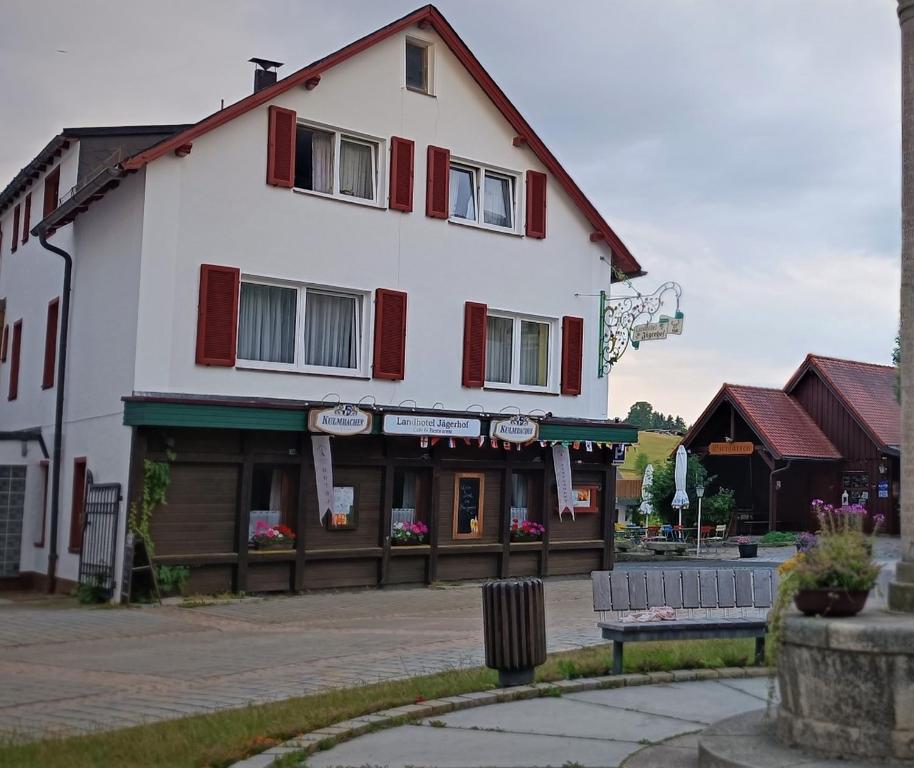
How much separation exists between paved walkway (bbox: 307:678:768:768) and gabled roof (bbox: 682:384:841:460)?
105ft

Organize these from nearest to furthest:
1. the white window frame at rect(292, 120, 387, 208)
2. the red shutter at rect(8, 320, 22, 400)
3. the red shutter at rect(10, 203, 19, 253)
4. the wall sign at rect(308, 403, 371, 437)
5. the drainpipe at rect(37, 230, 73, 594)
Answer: the wall sign at rect(308, 403, 371, 437) → the white window frame at rect(292, 120, 387, 208) → the drainpipe at rect(37, 230, 73, 594) → the red shutter at rect(8, 320, 22, 400) → the red shutter at rect(10, 203, 19, 253)

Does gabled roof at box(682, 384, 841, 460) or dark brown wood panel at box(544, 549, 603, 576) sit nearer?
dark brown wood panel at box(544, 549, 603, 576)

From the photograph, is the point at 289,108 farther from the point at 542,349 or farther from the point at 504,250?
the point at 542,349

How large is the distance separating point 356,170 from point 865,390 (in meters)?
27.9

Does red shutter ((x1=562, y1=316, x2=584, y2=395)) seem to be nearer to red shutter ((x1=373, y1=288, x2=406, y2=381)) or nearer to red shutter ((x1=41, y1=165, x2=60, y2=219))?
red shutter ((x1=373, y1=288, x2=406, y2=381))

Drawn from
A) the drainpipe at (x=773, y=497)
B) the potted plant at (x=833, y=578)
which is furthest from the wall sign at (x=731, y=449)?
the potted plant at (x=833, y=578)

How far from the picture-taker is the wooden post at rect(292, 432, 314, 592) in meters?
20.2

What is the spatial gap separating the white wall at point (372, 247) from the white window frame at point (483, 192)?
5.5 inches

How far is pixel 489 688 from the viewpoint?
10.2 m

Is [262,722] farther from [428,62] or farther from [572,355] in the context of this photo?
[428,62]

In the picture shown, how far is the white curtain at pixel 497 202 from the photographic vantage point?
2362cm

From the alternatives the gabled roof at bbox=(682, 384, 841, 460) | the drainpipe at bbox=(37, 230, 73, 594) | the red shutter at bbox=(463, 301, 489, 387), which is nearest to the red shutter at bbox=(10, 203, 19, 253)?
the drainpipe at bbox=(37, 230, 73, 594)

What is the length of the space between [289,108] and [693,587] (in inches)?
465

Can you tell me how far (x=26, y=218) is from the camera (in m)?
27.1
